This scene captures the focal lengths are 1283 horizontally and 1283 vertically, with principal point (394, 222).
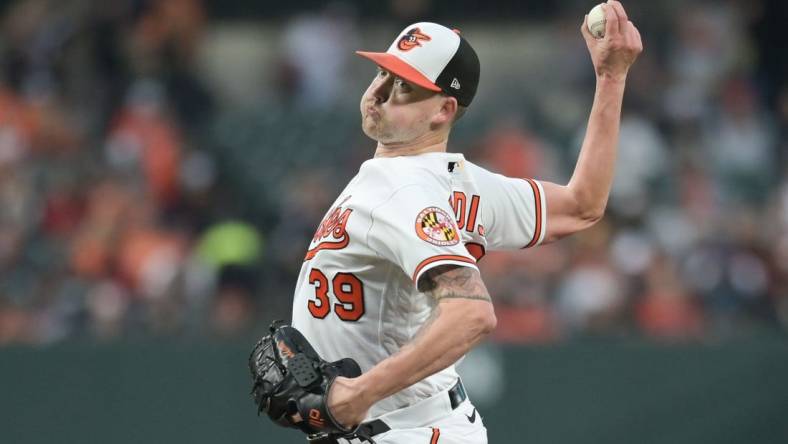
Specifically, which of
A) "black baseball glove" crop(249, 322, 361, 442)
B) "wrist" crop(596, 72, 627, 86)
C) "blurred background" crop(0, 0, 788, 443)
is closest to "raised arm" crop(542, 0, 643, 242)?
"wrist" crop(596, 72, 627, 86)

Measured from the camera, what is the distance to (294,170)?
32.9ft

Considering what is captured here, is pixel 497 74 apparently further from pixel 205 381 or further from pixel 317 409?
pixel 317 409

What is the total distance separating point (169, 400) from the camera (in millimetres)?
7746

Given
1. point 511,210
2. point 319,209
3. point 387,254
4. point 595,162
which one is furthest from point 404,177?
point 319,209

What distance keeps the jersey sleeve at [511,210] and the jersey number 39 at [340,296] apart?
1.86 ft

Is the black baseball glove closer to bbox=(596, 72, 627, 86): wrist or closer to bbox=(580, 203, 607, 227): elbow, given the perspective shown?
bbox=(580, 203, 607, 227): elbow

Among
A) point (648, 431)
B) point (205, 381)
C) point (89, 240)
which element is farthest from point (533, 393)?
point (89, 240)

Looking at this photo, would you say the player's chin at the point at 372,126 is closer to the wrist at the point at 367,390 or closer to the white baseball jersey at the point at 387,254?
the white baseball jersey at the point at 387,254

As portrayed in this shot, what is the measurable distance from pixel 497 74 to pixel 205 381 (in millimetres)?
4656

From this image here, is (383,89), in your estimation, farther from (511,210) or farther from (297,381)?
(297,381)

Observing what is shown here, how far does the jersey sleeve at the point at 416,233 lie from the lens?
358 centimetres

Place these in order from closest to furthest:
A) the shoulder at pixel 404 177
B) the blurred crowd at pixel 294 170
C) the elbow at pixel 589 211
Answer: the shoulder at pixel 404 177
the elbow at pixel 589 211
the blurred crowd at pixel 294 170

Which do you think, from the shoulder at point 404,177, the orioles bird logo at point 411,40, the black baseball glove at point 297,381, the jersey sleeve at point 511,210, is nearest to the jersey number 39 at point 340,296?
the black baseball glove at point 297,381

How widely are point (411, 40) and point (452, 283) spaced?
0.88 metres
